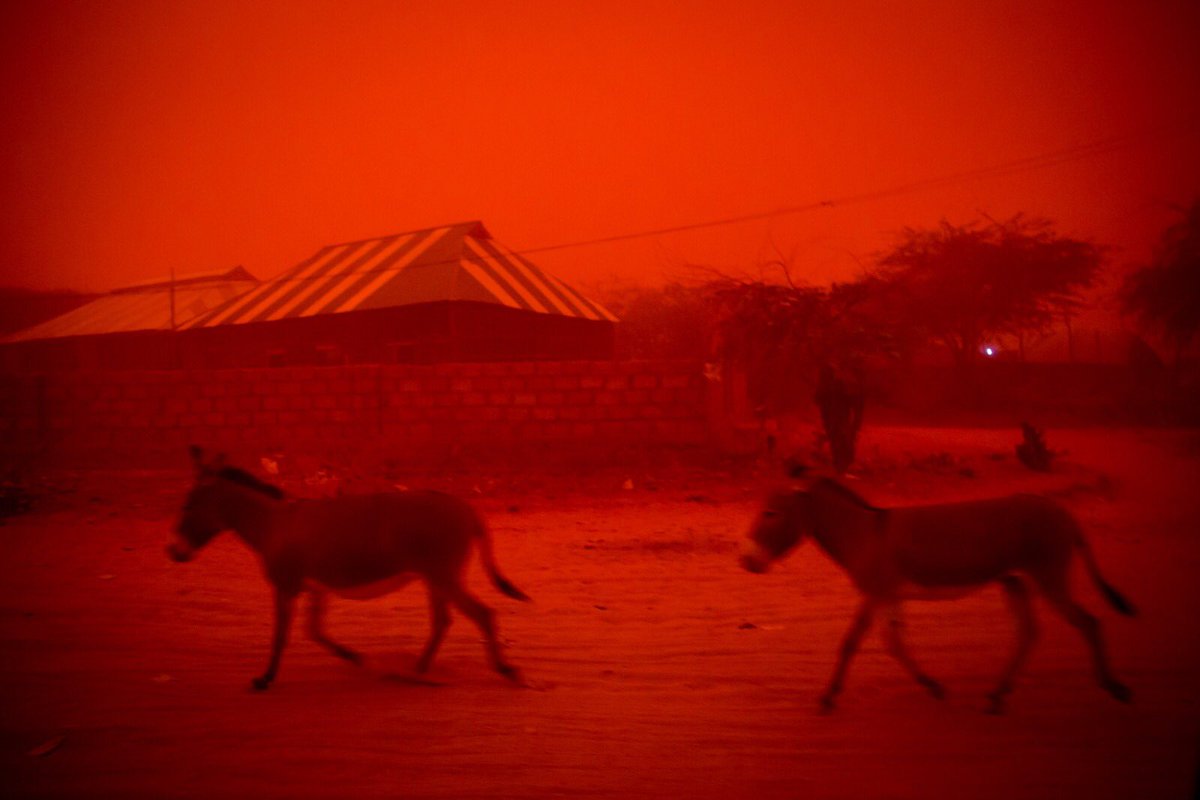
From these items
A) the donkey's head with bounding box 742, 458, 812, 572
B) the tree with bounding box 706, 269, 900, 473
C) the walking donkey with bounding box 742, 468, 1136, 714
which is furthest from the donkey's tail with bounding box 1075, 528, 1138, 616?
the tree with bounding box 706, 269, 900, 473

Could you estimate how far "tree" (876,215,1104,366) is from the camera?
29.5 m

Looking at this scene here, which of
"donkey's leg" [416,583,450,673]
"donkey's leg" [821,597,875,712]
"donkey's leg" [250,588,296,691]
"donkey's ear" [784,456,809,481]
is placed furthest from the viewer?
"donkey's leg" [416,583,450,673]

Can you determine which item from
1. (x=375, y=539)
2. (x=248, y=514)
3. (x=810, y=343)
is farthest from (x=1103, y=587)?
(x=810, y=343)

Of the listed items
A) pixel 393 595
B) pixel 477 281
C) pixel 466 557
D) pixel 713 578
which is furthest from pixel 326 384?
pixel 466 557

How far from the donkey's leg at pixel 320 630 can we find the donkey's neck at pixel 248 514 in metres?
0.48

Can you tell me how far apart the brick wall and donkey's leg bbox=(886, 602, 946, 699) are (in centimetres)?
1099

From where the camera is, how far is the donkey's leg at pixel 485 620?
4.85m

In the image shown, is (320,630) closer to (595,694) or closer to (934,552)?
(595,694)

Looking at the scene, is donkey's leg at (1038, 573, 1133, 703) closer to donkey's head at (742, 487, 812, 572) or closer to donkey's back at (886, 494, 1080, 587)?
donkey's back at (886, 494, 1080, 587)

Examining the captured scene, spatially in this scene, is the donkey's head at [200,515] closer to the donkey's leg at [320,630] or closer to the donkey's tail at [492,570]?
the donkey's leg at [320,630]

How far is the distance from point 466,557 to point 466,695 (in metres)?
0.81

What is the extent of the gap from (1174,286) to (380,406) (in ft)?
72.9

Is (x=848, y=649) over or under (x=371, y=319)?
under

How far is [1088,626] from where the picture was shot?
4.34 metres
